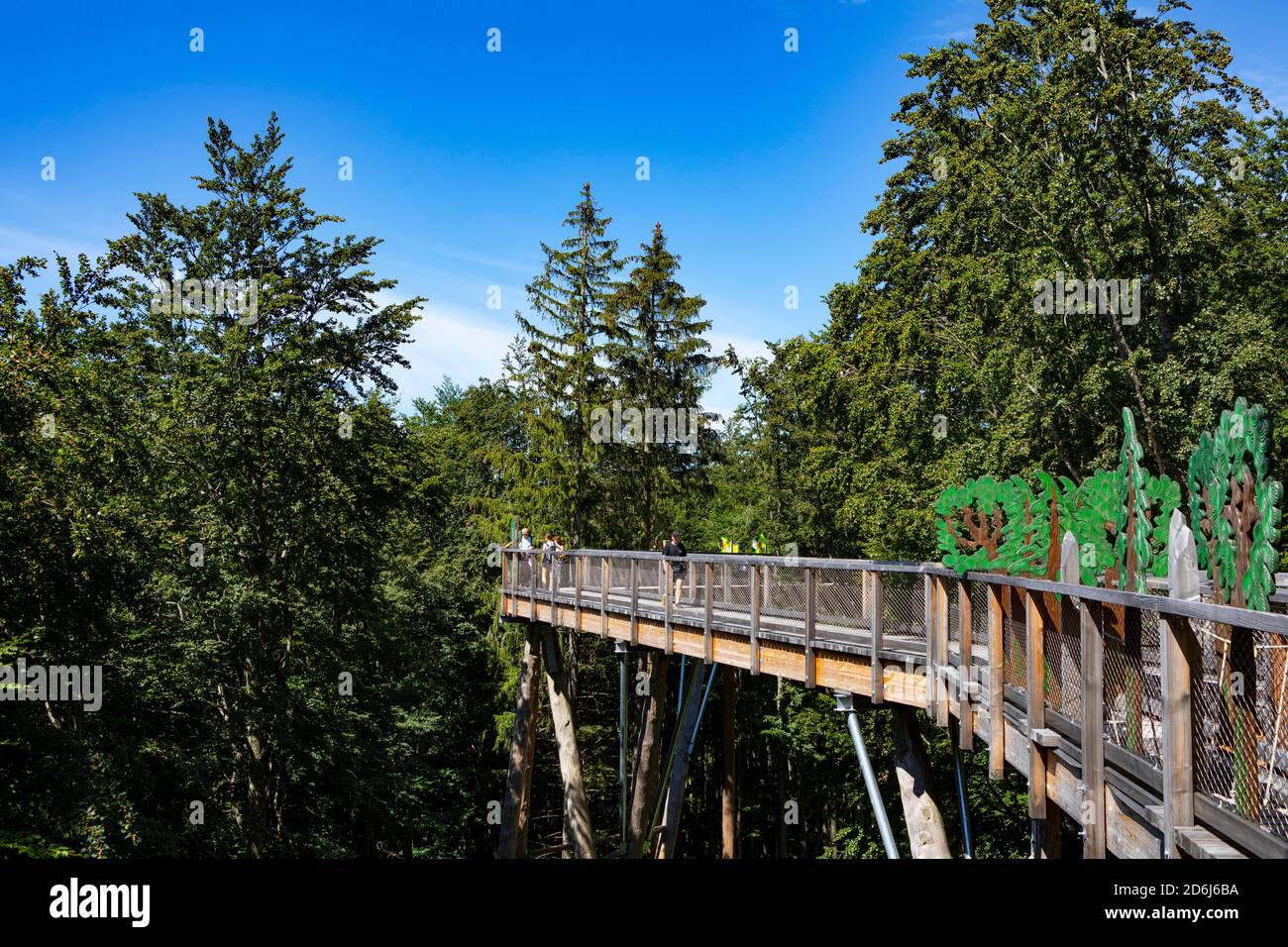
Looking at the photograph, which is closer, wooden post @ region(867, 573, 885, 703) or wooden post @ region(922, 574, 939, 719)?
wooden post @ region(922, 574, 939, 719)

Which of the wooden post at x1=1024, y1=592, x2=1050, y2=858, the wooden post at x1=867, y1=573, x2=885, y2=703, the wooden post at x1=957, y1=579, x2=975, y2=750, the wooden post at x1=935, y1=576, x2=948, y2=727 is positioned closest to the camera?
the wooden post at x1=1024, y1=592, x2=1050, y2=858

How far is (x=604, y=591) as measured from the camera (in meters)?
→ 15.7

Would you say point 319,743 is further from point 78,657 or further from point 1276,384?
point 1276,384

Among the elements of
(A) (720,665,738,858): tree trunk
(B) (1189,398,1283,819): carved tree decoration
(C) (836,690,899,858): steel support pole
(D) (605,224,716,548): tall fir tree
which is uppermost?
(D) (605,224,716,548): tall fir tree

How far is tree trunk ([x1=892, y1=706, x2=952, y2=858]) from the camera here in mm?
9008

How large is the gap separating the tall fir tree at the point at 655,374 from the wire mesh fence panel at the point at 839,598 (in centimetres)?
1677

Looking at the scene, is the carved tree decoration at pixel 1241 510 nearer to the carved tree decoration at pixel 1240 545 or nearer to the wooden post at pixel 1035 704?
the carved tree decoration at pixel 1240 545

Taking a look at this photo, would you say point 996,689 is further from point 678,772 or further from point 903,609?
point 678,772

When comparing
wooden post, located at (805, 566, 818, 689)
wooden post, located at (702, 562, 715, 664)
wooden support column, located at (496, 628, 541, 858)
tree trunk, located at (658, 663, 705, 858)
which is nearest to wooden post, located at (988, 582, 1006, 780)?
wooden post, located at (805, 566, 818, 689)

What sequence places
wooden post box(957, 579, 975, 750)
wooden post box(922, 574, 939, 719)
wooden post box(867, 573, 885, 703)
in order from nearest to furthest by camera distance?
wooden post box(957, 579, 975, 750) → wooden post box(922, 574, 939, 719) → wooden post box(867, 573, 885, 703)

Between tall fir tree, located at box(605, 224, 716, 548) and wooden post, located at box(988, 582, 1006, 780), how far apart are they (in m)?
20.3

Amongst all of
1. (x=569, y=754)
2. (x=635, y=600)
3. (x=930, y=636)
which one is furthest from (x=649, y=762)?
(x=930, y=636)

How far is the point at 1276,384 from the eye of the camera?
1648 centimetres

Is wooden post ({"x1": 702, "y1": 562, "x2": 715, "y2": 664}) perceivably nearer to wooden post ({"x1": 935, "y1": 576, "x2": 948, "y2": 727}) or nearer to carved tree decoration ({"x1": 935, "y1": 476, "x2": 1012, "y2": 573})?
wooden post ({"x1": 935, "y1": 576, "x2": 948, "y2": 727})
